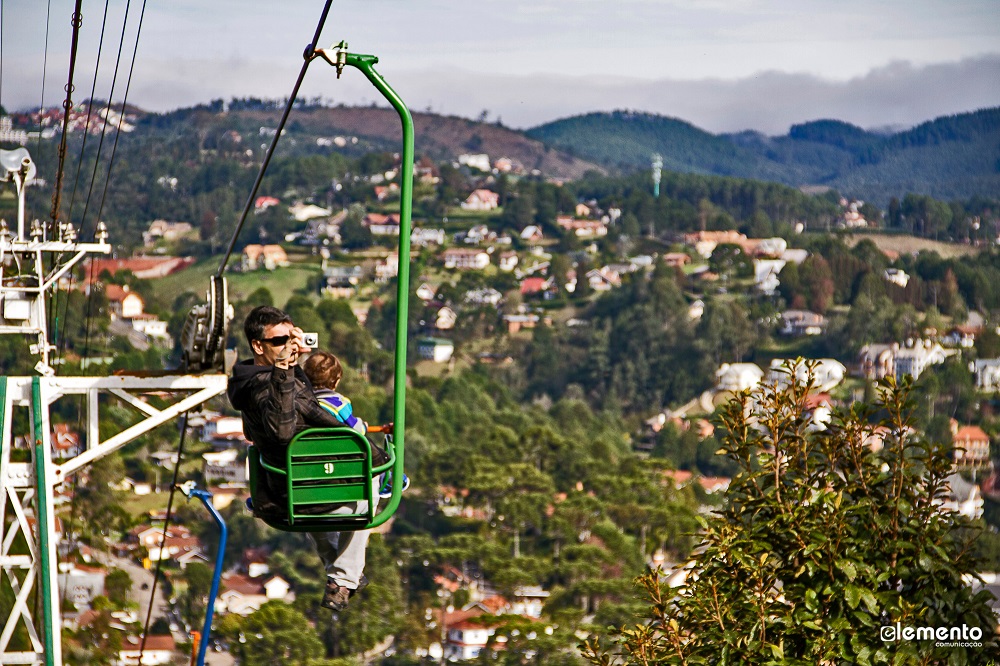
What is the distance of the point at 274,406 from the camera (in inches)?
133

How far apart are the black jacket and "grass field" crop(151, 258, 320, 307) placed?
245 feet

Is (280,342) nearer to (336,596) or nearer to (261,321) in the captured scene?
(261,321)

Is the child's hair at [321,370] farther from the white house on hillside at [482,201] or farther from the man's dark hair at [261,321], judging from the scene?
the white house on hillside at [482,201]

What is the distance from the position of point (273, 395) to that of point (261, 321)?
20 centimetres

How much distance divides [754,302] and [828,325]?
7856 mm

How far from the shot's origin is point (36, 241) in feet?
24.5

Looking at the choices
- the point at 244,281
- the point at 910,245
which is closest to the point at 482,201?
the point at 910,245

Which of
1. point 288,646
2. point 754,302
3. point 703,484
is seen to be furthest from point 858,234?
point 288,646

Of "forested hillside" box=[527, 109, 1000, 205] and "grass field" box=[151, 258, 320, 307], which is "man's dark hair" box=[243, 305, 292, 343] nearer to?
"grass field" box=[151, 258, 320, 307]

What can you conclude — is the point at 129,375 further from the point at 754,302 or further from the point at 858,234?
the point at 858,234

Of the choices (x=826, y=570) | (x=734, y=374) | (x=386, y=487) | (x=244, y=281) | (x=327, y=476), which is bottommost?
(x=734, y=374)

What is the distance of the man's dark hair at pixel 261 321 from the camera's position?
348 centimetres

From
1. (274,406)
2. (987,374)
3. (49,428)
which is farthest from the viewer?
(987,374)

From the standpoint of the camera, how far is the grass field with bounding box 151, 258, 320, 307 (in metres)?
80.4
